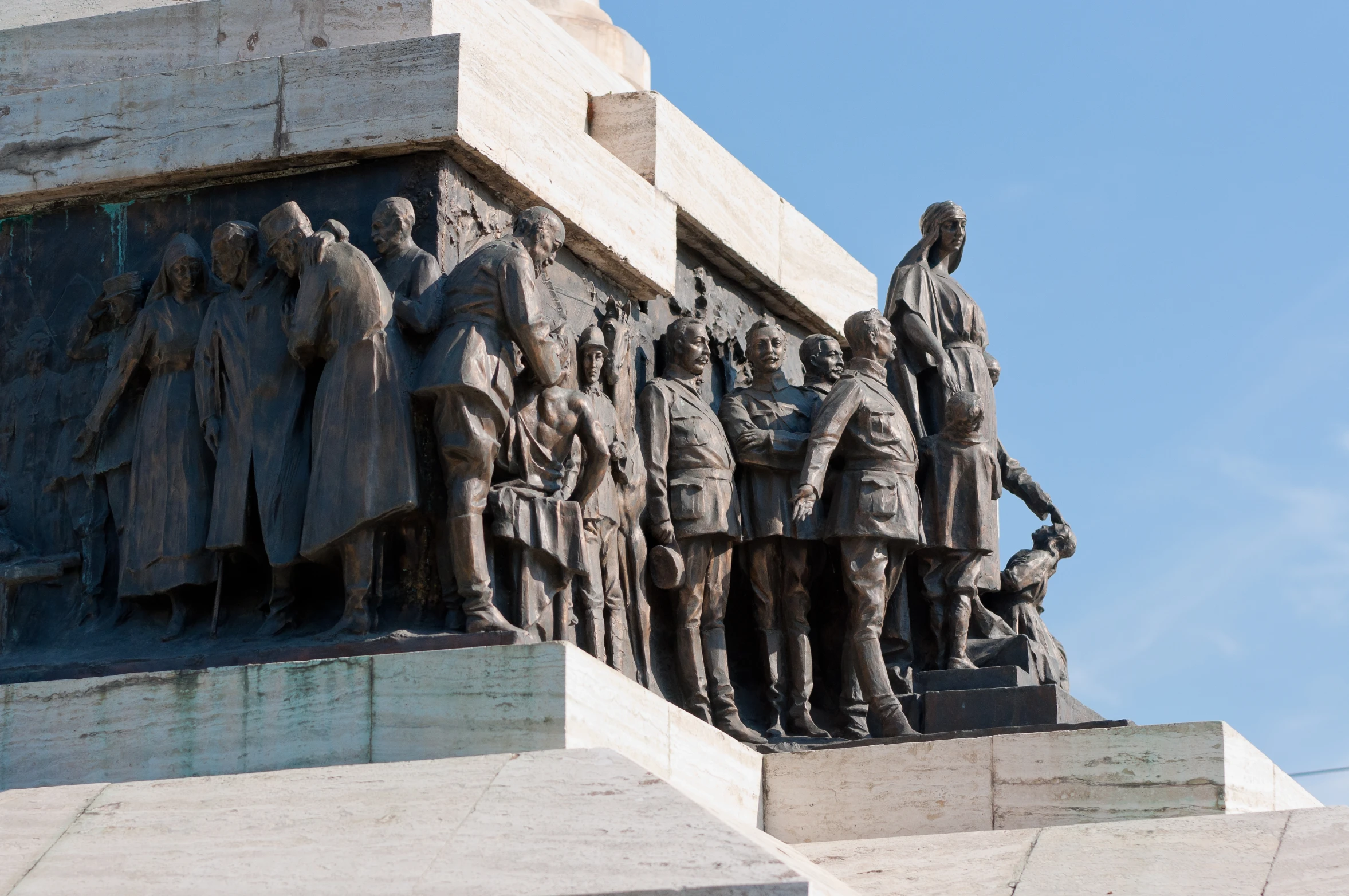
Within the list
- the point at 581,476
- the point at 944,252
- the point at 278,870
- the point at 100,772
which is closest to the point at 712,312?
the point at 944,252

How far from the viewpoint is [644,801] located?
433 inches

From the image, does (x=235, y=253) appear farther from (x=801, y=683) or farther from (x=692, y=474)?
(x=801, y=683)

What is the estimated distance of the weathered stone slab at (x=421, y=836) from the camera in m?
10.3

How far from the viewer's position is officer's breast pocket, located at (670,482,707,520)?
15.2 metres

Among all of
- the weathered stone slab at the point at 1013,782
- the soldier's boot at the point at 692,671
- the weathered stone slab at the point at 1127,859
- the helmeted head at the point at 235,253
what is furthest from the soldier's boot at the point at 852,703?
the helmeted head at the point at 235,253

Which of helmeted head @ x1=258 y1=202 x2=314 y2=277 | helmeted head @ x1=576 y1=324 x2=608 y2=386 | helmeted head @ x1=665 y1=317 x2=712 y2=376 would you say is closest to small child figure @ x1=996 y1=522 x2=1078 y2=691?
helmeted head @ x1=665 y1=317 x2=712 y2=376

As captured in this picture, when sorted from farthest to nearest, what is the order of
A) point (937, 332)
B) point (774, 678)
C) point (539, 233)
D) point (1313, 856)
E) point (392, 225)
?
1. point (937, 332)
2. point (774, 678)
3. point (539, 233)
4. point (392, 225)
5. point (1313, 856)

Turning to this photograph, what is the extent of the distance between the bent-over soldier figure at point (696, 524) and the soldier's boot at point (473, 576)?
7.13 feet

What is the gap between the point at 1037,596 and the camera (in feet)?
56.9

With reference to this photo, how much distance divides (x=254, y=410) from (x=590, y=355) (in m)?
2.14

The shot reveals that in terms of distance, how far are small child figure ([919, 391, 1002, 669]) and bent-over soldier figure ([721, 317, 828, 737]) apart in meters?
0.89

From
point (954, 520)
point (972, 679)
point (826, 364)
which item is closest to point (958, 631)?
point (972, 679)

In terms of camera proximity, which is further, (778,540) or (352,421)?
(778,540)

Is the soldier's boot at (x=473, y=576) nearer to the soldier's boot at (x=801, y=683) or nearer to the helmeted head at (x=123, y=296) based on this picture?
the helmeted head at (x=123, y=296)
